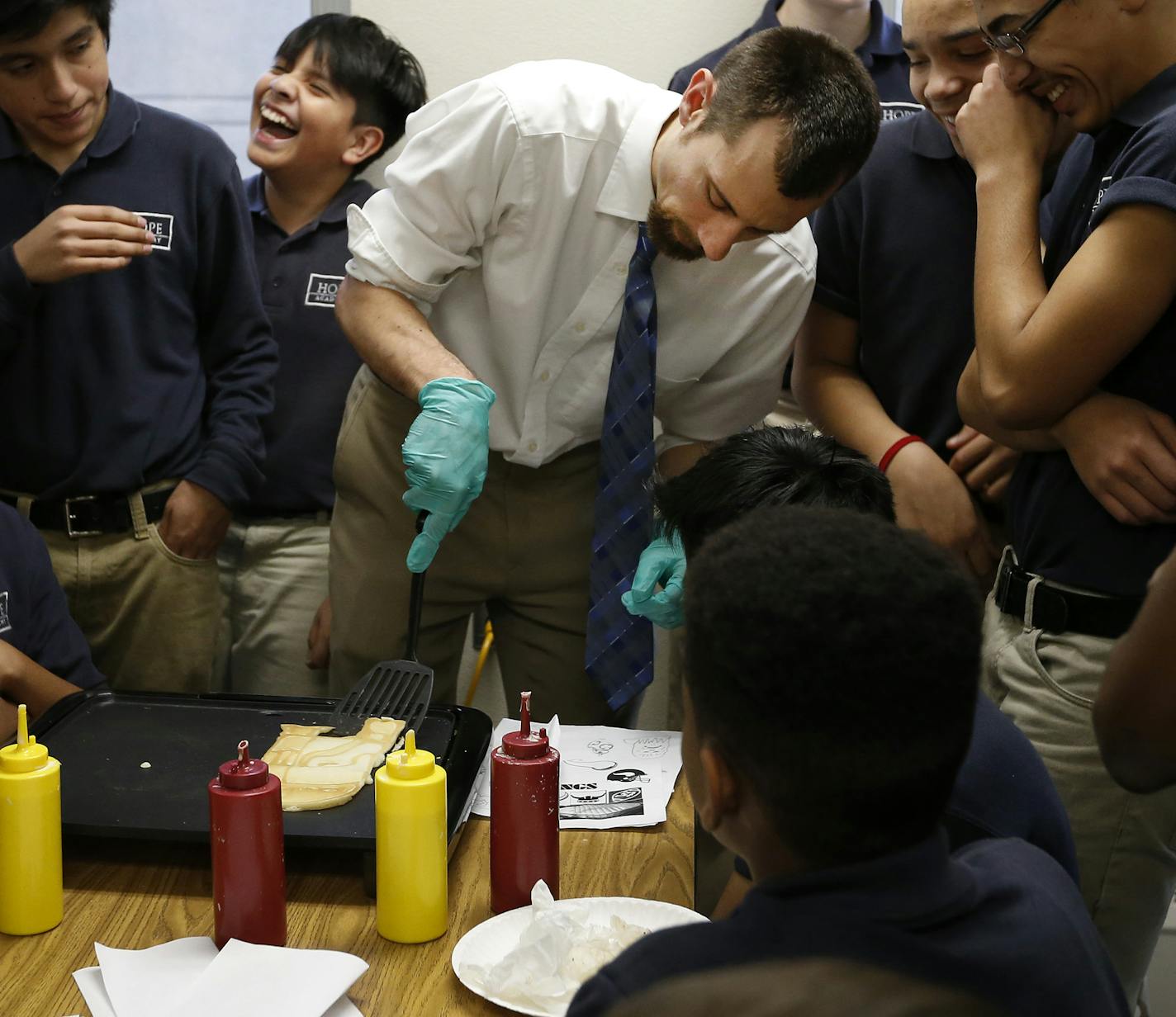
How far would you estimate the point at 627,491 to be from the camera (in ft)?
6.00

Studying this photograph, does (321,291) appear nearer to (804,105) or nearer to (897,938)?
(804,105)

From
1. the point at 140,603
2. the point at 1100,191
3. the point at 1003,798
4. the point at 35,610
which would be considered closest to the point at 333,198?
the point at 140,603

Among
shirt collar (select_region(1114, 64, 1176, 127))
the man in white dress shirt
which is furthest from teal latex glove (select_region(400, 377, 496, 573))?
shirt collar (select_region(1114, 64, 1176, 127))

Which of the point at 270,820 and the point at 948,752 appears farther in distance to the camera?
the point at 270,820

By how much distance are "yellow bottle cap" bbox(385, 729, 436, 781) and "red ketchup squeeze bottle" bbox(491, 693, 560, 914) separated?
8cm

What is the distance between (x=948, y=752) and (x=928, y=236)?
125 cm

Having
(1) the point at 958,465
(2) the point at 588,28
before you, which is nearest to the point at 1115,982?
(1) the point at 958,465

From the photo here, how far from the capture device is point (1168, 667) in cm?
80

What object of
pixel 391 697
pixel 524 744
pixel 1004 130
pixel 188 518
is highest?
pixel 1004 130

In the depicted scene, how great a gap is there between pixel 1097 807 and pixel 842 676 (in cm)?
91

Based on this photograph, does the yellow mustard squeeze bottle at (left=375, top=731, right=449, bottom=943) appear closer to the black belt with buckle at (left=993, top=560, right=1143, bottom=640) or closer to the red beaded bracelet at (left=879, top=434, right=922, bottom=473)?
the black belt with buckle at (left=993, top=560, right=1143, bottom=640)

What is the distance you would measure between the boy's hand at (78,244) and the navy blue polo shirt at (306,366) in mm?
496

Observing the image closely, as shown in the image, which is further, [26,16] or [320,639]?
[320,639]

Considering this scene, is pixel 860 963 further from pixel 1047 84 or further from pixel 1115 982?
pixel 1047 84
